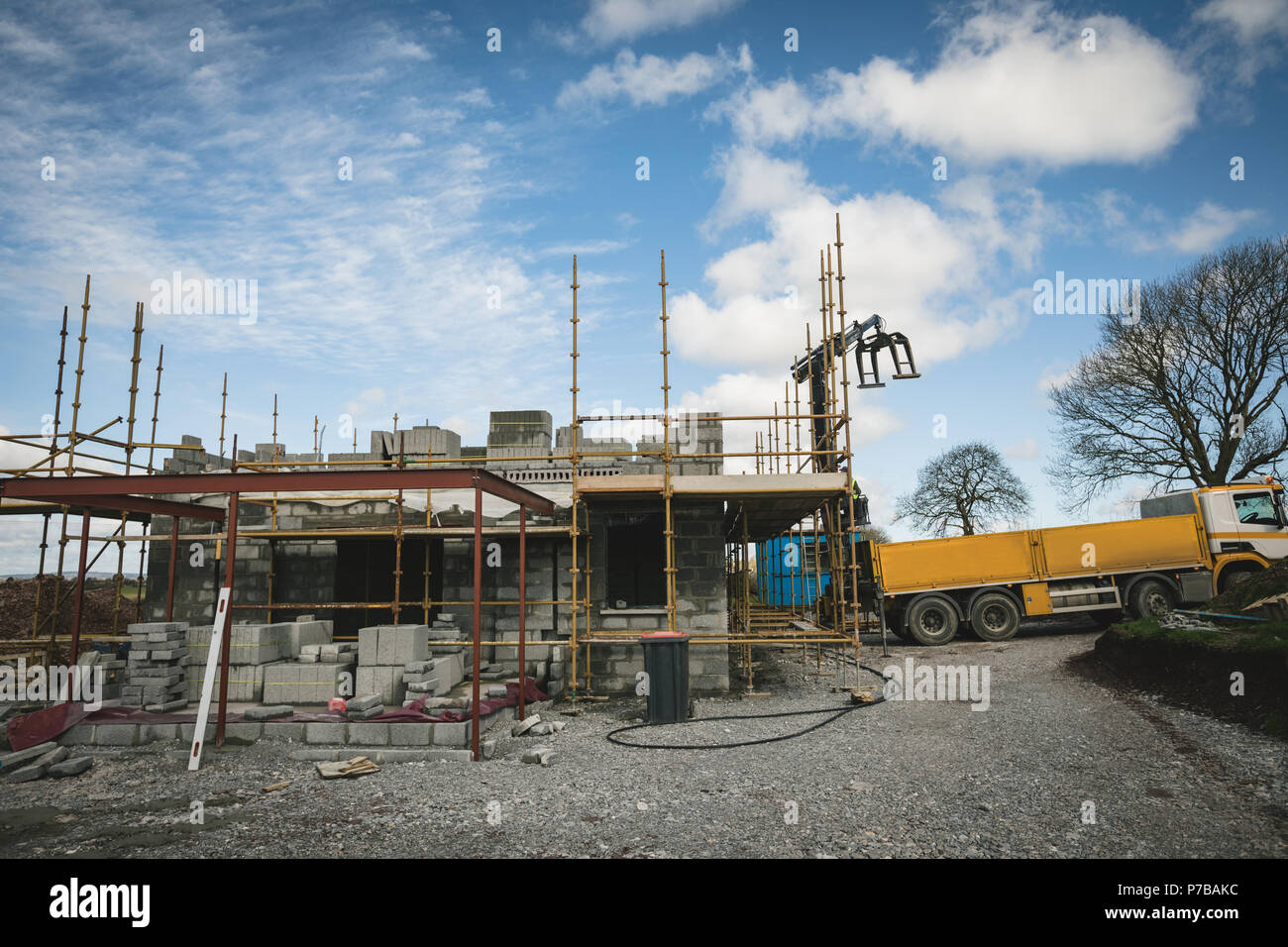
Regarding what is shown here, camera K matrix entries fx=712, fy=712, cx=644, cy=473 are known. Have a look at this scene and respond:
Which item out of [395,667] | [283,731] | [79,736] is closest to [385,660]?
[395,667]

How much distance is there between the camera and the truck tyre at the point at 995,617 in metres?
16.1

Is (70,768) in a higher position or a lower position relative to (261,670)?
lower

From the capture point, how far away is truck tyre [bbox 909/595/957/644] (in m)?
16.1

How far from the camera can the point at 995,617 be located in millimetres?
16266

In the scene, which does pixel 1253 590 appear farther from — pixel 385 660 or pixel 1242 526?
pixel 385 660

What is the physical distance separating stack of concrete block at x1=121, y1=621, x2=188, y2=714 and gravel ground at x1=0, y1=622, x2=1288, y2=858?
1.36 metres

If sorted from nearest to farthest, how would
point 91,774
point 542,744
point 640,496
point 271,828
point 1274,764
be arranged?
point 271,828 < point 1274,764 < point 91,774 < point 542,744 < point 640,496

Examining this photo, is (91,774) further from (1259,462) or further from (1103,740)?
(1259,462)

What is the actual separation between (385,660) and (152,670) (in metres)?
3.15

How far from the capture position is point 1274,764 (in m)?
6.47

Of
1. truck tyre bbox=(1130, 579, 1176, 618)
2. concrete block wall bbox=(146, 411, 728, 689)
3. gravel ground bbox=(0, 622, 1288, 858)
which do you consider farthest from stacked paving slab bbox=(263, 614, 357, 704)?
truck tyre bbox=(1130, 579, 1176, 618)

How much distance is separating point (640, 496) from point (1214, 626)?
9.03 meters
